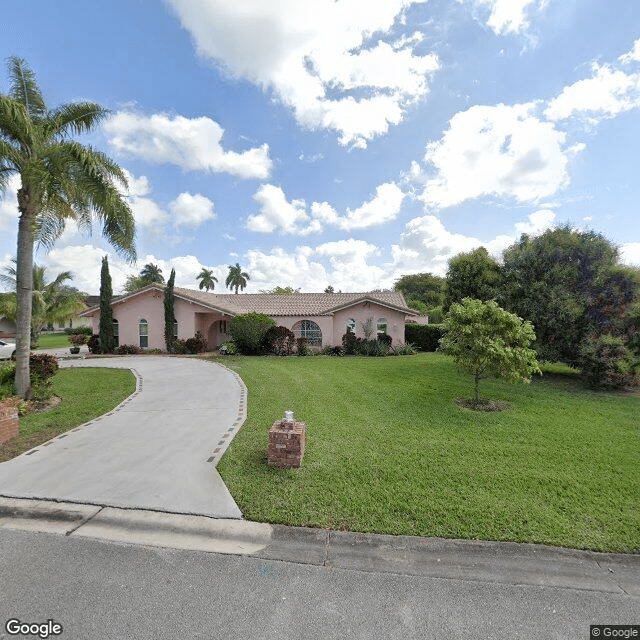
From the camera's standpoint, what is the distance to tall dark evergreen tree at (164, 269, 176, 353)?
20172 mm

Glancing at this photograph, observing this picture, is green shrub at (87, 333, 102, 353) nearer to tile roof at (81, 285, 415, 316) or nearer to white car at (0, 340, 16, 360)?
tile roof at (81, 285, 415, 316)

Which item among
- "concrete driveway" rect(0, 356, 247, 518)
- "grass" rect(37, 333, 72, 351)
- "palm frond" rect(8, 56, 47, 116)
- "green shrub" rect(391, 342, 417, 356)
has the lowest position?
"concrete driveway" rect(0, 356, 247, 518)

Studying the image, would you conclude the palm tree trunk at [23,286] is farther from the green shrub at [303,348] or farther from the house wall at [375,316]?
the house wall at [375,316]

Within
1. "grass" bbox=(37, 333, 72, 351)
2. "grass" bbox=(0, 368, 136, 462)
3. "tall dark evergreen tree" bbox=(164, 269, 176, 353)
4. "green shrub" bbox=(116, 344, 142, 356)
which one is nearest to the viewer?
"grass" bbox=(0, 368, 136, 462)

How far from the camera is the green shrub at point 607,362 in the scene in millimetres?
11375

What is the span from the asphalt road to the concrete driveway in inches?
34.8

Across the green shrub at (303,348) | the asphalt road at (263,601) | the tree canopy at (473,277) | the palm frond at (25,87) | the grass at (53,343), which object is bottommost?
the asphalt road at (263,601)

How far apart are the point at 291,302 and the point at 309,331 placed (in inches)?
130

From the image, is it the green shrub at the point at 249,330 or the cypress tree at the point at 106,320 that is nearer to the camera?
the green shrub at the point at 249,330

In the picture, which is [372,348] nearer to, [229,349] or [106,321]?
[229,349]

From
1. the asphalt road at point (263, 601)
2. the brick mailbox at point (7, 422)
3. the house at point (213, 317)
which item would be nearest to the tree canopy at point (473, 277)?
the house at point (213, 317)

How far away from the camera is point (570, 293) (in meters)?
12.6

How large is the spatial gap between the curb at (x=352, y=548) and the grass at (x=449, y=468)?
0.52ft

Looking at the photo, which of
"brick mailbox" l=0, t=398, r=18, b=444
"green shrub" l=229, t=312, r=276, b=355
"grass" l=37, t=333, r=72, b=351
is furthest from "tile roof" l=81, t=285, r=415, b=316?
"brick mailbox" l=0, t=398, r=18, b=444
